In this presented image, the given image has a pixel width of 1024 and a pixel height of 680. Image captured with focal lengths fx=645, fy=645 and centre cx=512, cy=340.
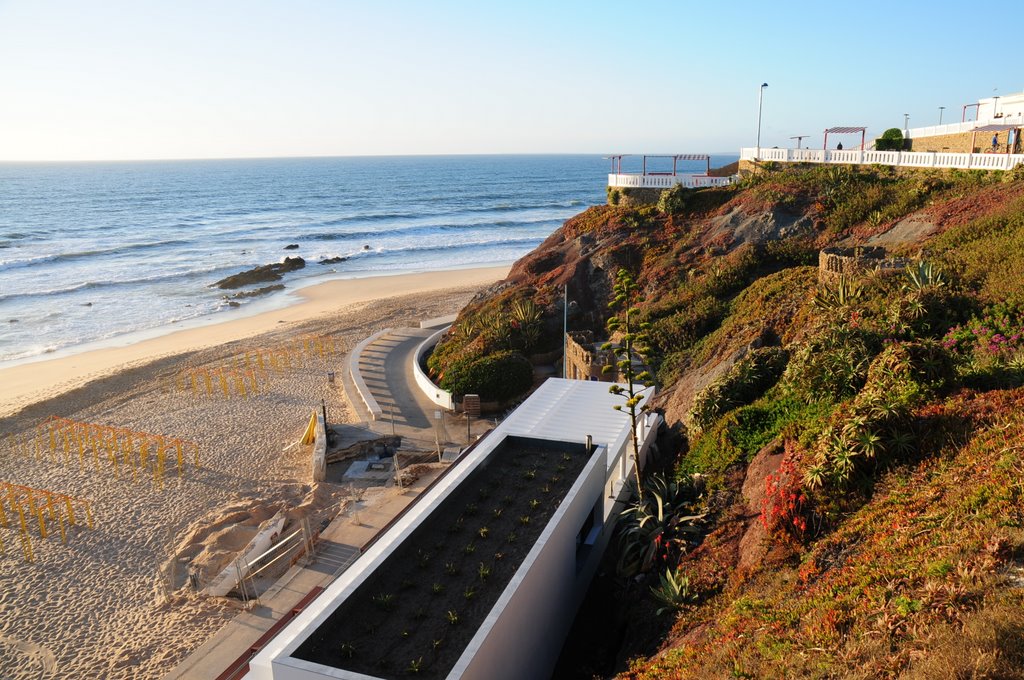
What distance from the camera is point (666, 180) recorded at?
1243 inches

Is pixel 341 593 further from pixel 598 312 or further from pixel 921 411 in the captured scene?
pixel 598 312

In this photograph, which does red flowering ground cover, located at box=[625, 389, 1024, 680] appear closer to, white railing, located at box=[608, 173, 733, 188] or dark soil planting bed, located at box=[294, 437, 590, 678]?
dark soil planting bed, located at box=[294, 437, 590, 678]

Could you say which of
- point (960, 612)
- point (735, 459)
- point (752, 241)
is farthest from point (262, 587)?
point (752, 241)

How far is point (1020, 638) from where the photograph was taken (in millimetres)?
5309

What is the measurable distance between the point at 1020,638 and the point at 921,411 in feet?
17.2

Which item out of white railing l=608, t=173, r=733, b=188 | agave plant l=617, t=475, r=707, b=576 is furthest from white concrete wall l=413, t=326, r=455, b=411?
white railing l=608, t=173, r=733, b=188

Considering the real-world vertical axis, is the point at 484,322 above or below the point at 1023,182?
below

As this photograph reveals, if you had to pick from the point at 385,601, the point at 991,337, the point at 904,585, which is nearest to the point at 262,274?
the point at 385,601

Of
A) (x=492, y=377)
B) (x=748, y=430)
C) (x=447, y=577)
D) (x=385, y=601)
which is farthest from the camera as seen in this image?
(x=492, y=377)

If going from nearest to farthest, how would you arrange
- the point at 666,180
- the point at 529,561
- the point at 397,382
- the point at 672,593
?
1. the point at 529,561
2. the point at 672,593
3. the point at 397,382
4. the point at 666,180

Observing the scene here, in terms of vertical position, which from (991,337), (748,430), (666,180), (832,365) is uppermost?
(666,180)

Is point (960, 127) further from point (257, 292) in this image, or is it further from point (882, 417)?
point (257, 292)

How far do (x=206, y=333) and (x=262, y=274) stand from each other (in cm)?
1666

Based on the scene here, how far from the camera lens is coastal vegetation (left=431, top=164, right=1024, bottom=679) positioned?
6320 mm
